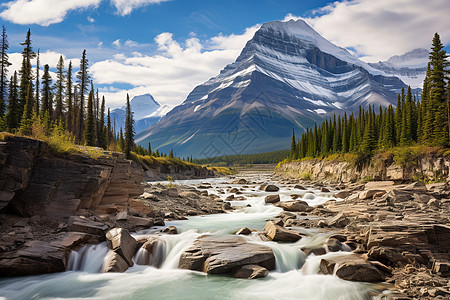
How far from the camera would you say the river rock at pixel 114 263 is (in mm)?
12344

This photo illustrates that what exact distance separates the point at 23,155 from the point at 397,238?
1827cm

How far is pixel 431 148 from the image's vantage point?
3800 cm

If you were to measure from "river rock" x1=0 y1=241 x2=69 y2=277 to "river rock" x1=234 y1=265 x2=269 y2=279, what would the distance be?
25.4 feet

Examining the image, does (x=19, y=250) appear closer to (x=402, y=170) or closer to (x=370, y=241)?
(x=370, y=241)

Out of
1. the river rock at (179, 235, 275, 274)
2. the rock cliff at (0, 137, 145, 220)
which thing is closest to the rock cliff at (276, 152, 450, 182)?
the river rock at (179, 235, 275, 274)

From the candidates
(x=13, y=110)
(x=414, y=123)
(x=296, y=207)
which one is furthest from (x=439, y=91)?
(x=13, y=110)

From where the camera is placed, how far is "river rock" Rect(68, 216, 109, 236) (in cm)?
1426

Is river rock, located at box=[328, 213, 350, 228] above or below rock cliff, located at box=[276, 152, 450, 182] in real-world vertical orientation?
below

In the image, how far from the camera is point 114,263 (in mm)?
12383

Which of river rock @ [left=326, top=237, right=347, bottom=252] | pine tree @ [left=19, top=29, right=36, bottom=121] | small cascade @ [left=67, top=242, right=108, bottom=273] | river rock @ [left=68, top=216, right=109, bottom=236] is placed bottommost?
small cascade @ [left=67, top=242, right=108, bottom=273]

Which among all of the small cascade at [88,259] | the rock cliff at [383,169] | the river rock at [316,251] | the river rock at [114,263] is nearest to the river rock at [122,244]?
the river rock at [114,263]

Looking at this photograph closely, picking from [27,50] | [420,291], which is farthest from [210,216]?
[27,50]

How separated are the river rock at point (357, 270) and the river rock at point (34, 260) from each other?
37.8 ft

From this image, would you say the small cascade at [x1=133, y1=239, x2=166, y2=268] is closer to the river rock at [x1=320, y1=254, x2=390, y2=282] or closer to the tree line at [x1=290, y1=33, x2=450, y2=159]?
the river rock at [x1=320, y1=254, x2=390, y2=282]
